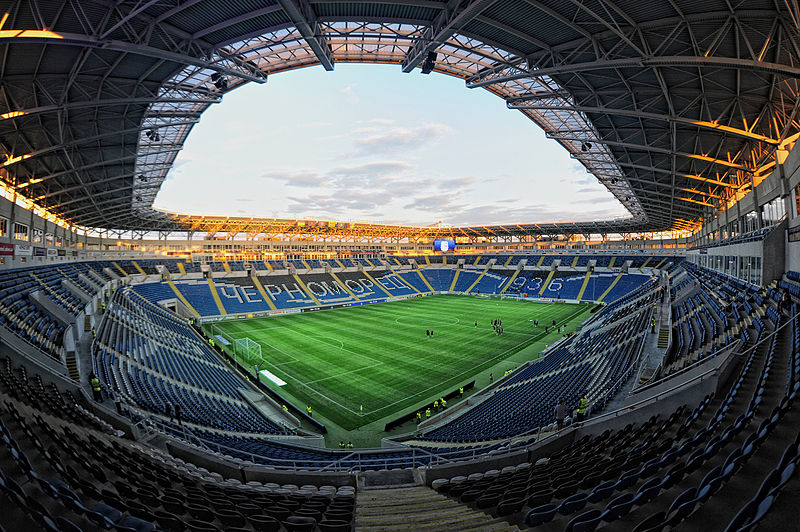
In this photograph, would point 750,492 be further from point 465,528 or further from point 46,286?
point 46,286

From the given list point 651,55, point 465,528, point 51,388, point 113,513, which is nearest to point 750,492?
point 465,528

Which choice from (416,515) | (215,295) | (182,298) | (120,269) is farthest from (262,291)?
(416,515)

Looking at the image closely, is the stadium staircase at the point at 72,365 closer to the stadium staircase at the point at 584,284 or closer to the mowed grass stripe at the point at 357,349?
the mowed grass stripe at the point at 357,349

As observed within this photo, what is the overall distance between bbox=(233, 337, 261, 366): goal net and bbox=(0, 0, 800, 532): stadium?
404 millimetres

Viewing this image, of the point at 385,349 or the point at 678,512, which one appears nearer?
the point at 678,512

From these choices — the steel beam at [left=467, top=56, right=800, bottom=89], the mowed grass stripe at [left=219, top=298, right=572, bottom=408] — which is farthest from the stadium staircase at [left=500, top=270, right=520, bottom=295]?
the steel beam at [left=467, top=56, right=800, bottom=89]

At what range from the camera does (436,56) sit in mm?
16984

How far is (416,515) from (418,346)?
1096 inches

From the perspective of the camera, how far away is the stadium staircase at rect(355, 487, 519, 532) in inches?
210

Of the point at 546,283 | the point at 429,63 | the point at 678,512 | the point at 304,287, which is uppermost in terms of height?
the point at 429,63

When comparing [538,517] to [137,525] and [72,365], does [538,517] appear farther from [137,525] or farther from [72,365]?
[72,365]

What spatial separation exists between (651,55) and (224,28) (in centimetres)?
1527

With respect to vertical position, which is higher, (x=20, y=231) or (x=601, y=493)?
(x=20, y=231)

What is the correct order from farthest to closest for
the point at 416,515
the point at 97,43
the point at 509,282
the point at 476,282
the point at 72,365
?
the point at 476,282, the point at 509,282, the point at 72,365, the point at 97,43, the point at 416,515
